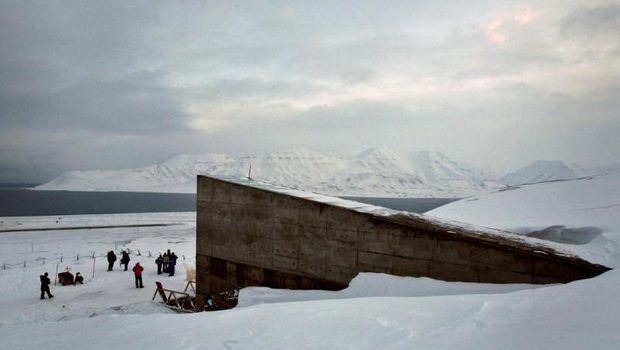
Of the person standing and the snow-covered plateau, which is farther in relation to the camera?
the person standing

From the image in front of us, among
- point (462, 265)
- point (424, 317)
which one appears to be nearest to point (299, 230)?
point (462, 265)

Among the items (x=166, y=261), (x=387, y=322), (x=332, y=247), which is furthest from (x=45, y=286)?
(x=387, y=322)

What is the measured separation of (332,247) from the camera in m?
9.48

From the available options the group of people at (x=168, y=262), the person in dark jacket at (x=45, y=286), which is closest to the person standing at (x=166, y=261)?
the group of people at (x=168, y=262)

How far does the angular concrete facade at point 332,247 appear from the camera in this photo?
7.78 m

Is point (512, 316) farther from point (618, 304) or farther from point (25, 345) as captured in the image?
point (25, 345)

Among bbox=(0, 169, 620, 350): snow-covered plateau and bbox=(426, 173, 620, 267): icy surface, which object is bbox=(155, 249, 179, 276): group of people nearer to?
bbox=(0, 169, 620, 350): snow-covered plateau

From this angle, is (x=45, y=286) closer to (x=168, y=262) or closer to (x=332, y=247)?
(x=168, y=262)

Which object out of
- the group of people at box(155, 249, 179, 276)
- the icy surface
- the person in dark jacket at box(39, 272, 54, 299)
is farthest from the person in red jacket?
the icy surface

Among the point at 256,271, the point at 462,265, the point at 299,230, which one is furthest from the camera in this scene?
the point at 256,271

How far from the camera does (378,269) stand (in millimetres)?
8844

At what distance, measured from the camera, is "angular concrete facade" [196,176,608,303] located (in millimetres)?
7777

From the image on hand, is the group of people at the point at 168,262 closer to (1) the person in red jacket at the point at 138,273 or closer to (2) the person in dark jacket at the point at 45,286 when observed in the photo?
(1) the person in red jacket at the point at 138,273

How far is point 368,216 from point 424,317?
13.9 feet
